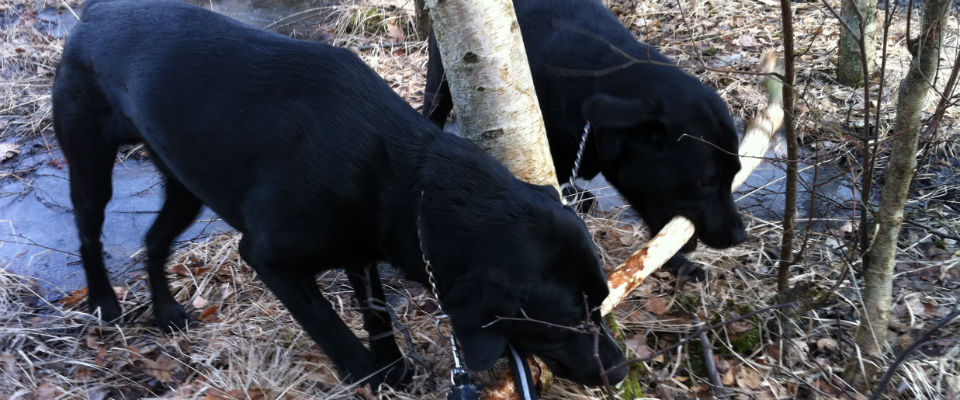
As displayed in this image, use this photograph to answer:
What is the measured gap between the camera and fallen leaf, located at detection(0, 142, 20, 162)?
5.66 m

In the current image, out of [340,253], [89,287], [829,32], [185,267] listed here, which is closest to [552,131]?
[340,253]

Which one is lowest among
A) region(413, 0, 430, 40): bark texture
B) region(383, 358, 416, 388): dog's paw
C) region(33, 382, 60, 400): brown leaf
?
region(33, 382, 60, 400): brown leaf

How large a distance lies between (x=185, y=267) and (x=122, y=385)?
1.07 meters

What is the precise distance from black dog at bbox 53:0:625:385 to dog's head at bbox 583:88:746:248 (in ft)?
3.62

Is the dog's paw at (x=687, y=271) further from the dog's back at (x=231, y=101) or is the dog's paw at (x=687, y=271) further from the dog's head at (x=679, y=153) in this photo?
the dog's back at (x=231, y=101)

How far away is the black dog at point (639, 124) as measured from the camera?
12.0 ft

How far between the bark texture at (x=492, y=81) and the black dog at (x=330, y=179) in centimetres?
25

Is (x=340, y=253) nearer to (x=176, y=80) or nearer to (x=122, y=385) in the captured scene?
(x=176, y=80)

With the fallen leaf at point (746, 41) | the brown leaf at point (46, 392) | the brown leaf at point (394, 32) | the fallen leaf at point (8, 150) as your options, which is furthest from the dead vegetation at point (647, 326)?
the brown leaf at point (394, 32)

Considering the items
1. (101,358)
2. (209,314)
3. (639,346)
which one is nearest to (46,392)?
(101,358)

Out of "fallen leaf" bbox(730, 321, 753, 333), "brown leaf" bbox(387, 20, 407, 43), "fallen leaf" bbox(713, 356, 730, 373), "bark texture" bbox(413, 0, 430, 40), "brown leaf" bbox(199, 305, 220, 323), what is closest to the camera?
"fallen leaf" bbox(713, 356, 730, 373)

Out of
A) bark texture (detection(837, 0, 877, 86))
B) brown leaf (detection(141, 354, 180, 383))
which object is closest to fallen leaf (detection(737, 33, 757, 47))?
bark texture (detection(837, 0, 877, 86))

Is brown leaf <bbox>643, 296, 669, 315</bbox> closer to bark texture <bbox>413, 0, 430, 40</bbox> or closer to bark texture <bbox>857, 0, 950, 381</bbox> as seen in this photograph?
bark texture <bbox>857, 0, 950, 381</bbox>

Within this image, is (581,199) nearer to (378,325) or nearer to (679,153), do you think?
(679,153)
